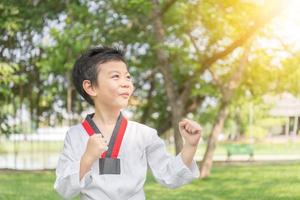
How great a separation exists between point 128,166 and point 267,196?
335 inches

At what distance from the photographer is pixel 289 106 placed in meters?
43.2

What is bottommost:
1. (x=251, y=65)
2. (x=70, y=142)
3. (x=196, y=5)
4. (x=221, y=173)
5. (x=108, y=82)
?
(x=221, y=173)

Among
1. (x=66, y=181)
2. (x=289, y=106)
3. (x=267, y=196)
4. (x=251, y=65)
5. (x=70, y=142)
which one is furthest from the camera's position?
(x=289, y=106)

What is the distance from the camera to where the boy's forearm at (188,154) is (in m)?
2.73

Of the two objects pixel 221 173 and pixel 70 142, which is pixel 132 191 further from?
pixel 221 173

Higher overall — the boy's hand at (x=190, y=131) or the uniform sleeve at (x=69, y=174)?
the boy's hand at (x=190, y=131)

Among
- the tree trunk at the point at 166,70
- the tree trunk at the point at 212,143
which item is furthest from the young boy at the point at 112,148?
the tree trunk at the point at 212,143

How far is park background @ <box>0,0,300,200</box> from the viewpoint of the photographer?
13234mm

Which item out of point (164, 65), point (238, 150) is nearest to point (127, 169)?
point (164, 65)

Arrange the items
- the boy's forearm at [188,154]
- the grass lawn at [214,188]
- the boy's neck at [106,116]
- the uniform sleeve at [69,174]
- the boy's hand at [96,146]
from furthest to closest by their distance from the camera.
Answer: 1. the grass lawn at [214,188]
2. the boy's neck at [106,116]
3. the boy's forearm at [188,154]
4. the uniform sleeve at [69,174]
5. the boy's hand at [96,146]

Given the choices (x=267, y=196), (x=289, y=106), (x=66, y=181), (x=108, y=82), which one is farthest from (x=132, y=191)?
(x=289, y=106)

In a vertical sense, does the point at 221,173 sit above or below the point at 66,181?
below

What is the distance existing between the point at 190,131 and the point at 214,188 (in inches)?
387

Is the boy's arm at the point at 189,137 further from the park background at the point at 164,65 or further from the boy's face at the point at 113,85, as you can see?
the park background at the point at 164,65
